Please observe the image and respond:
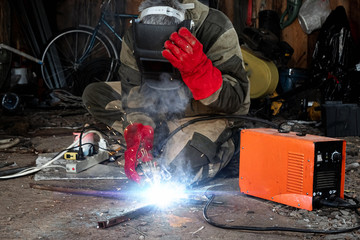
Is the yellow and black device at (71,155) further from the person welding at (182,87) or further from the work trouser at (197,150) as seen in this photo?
the work trouser at (197,150)

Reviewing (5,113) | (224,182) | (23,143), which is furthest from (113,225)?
(5,113)

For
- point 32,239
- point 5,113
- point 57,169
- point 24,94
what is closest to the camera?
point 32,239

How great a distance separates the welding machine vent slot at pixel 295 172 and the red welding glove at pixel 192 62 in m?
0.53

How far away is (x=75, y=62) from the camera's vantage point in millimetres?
6219

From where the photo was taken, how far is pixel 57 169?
267 centimetres

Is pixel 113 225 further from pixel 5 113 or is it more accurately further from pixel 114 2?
pixel 114 2

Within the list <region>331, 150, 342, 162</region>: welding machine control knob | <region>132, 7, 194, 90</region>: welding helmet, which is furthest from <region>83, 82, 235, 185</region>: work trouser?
<region>331, 150, 342, 162</region>: welding machine control knob

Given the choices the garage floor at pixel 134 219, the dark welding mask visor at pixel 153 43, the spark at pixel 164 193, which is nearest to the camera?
the garage floor at pixel 134 219

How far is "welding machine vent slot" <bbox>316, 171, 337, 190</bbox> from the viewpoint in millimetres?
1805

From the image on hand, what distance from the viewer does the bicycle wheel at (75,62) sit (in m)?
6.17

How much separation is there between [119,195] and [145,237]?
54 centimetres

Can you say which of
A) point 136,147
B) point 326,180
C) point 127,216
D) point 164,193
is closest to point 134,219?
point 127,216

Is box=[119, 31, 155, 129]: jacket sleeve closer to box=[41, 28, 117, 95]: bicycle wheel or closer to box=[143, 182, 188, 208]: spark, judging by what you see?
box=[143, 182, 188, 208]: spark

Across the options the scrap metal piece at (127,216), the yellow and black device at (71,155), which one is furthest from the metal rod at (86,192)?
the yellow and black device at (71,155)
